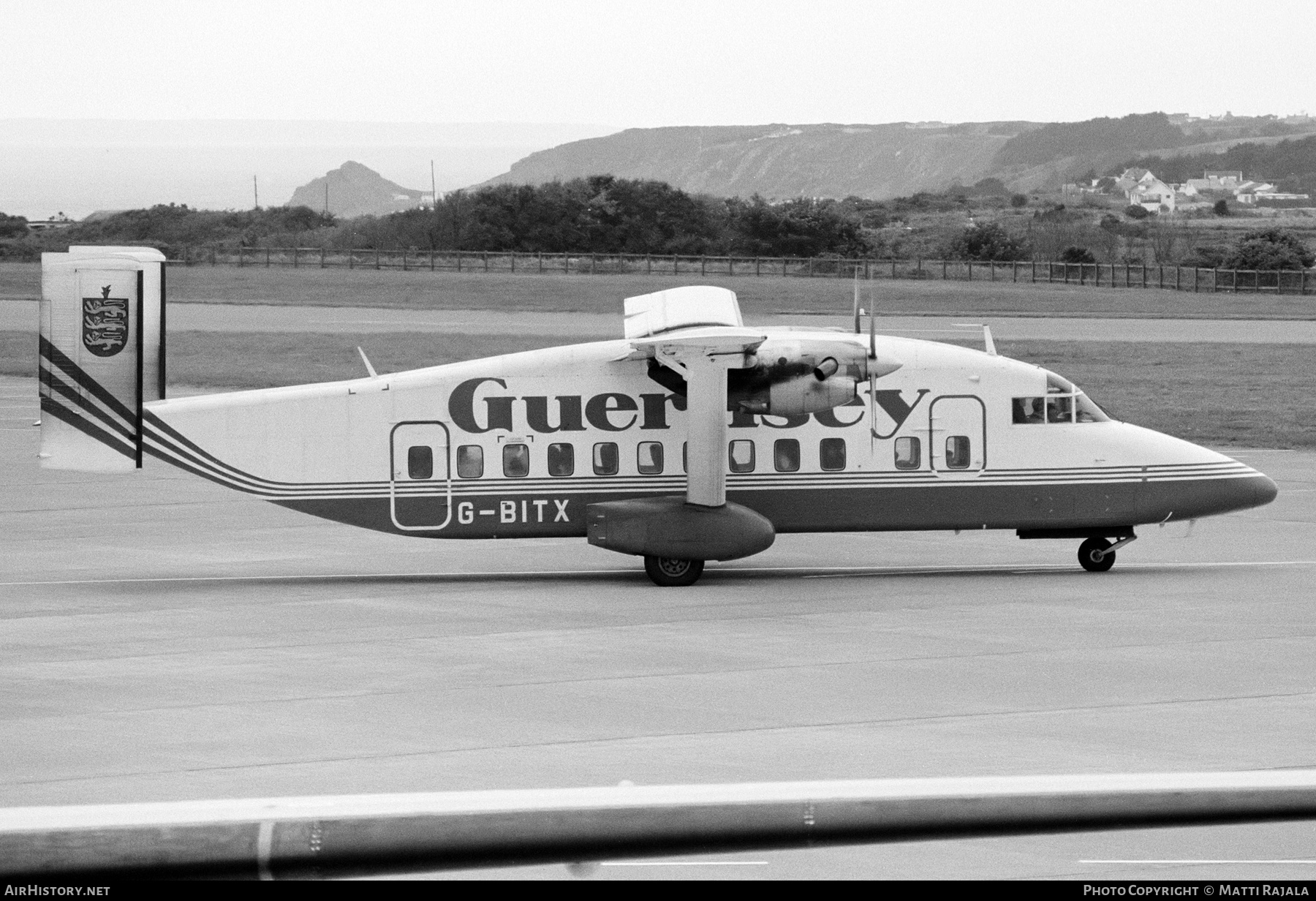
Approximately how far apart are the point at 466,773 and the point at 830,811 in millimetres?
7945

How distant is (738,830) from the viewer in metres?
4.77

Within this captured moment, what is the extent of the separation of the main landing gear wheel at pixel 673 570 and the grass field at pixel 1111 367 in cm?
2169

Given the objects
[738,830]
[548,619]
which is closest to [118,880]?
[738,830]

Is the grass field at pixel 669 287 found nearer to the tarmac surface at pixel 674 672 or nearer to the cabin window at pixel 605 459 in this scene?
the tarmac surface at pixel 674 672

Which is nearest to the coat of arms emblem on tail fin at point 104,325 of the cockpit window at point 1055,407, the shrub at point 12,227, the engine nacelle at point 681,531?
the engine nacelle at point 681,531

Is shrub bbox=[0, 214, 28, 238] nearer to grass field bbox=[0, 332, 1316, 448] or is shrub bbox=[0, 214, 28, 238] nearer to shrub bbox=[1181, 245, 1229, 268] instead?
grass field bbox=[0, 332, 1316, 448]

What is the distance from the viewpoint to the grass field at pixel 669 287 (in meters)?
83.4

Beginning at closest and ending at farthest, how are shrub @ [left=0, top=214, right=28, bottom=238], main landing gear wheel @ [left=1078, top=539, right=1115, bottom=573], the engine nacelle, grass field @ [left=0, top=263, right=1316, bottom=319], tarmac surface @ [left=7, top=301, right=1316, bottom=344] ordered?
1. the engine nacelle
2. main landing gear wheel @ [left=1078, top=539, right=1115, bottom=573]
3. tarmac surface @ [left=7, top=301, right=1316, bottom=344]
4. grass field @ [left=0, top=263, right=1316, bottom=319]
5. shrub @ [left=0, top=214, right=28, bottom=238]

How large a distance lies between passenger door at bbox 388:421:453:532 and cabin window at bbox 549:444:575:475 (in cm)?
142

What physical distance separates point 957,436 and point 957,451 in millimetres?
216

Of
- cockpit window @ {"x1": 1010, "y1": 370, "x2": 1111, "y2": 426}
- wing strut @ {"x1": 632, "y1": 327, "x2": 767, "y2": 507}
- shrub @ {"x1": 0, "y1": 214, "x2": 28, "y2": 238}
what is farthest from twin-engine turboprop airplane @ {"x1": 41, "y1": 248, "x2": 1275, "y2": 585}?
shrub @ {"x1": 0, "y1": 214, "x2": 28, "y2": 238}

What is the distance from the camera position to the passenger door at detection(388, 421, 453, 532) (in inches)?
885

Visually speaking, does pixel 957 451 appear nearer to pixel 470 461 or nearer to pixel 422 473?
pixel 470 461

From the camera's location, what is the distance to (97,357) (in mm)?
22469
